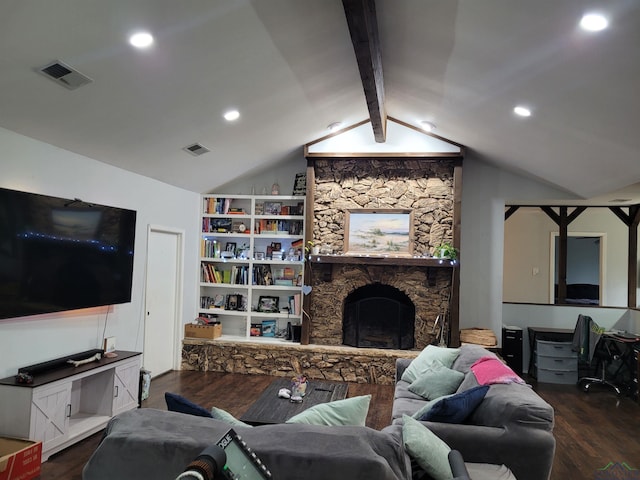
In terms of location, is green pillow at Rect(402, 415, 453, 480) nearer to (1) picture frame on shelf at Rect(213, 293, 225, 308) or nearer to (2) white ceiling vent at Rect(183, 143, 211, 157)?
(2) white ceiling vent at Rect(183, 143, 211, 157)

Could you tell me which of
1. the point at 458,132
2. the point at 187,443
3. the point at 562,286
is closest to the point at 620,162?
the point at 458,132

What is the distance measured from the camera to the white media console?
3.06 meters

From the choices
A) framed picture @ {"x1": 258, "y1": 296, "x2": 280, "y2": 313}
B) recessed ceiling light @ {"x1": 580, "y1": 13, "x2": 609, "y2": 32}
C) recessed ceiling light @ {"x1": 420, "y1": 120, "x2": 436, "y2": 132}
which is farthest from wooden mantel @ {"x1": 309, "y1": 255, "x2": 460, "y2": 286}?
recessed ceiling light @ {"x1": 580, "y1": 13, "x2": 609, "y2": 32}

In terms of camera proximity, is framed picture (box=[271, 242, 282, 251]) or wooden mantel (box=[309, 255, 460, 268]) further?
framed picture (box=[271, 242, 282, 251])

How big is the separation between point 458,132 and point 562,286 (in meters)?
3.06

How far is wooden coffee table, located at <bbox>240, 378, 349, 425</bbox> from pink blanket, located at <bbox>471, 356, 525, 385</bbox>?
1156mm

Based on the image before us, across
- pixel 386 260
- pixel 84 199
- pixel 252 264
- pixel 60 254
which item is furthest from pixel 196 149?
pixel 386 260

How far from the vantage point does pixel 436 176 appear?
577 centimetres

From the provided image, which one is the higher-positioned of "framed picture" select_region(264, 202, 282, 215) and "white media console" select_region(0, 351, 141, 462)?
"framed picture" select_region(264, 202, 282, 215)

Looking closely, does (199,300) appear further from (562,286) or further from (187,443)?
(562,286)

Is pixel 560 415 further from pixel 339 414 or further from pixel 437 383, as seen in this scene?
pixel 339 414

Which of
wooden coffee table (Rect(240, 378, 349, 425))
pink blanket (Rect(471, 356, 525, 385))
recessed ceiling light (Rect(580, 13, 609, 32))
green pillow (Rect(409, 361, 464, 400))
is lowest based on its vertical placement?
wooden coffee table (Rect(240, 378, 349, 425))

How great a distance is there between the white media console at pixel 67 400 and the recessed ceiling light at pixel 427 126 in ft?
13.8

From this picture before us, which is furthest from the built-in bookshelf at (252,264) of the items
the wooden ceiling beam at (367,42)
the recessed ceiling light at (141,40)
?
the recessed ceiling light at (141,40)
